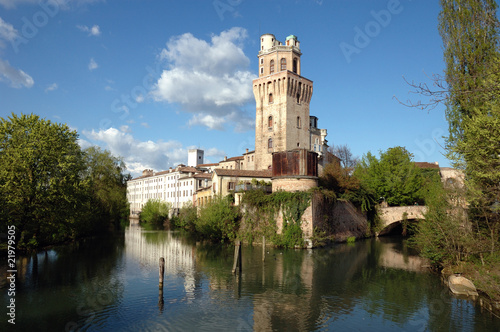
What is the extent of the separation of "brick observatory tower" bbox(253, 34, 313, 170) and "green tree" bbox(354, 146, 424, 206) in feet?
33.7

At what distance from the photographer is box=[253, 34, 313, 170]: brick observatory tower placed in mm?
48000

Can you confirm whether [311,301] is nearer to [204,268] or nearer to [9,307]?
[204,268]

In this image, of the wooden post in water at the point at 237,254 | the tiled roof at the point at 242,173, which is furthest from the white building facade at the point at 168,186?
A: the wooden post in water at the point at 237,254

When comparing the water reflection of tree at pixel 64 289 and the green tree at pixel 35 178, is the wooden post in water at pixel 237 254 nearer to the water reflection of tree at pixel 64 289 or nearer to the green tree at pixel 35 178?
the water reflection of tree at pixel 64 289

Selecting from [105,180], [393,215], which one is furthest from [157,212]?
[393,215]

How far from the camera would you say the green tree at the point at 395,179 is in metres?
42.0

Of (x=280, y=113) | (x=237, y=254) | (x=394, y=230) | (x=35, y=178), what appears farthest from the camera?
(x=280, y=113)

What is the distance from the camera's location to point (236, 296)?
15.1 m

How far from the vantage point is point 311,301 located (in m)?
14.5

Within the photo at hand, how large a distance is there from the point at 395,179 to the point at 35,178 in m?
36.6

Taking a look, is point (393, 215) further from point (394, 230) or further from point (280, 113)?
point (280, 113)

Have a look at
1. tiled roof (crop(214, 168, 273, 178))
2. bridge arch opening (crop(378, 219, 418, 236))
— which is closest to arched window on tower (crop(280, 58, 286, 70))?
tiled roof (crop(214, 168, 273, 178))

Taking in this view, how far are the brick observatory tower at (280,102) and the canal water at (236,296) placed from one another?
83.8ft

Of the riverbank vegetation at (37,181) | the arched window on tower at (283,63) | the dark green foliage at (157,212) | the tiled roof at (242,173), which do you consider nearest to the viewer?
the riverbank vegetation at (37,181)
